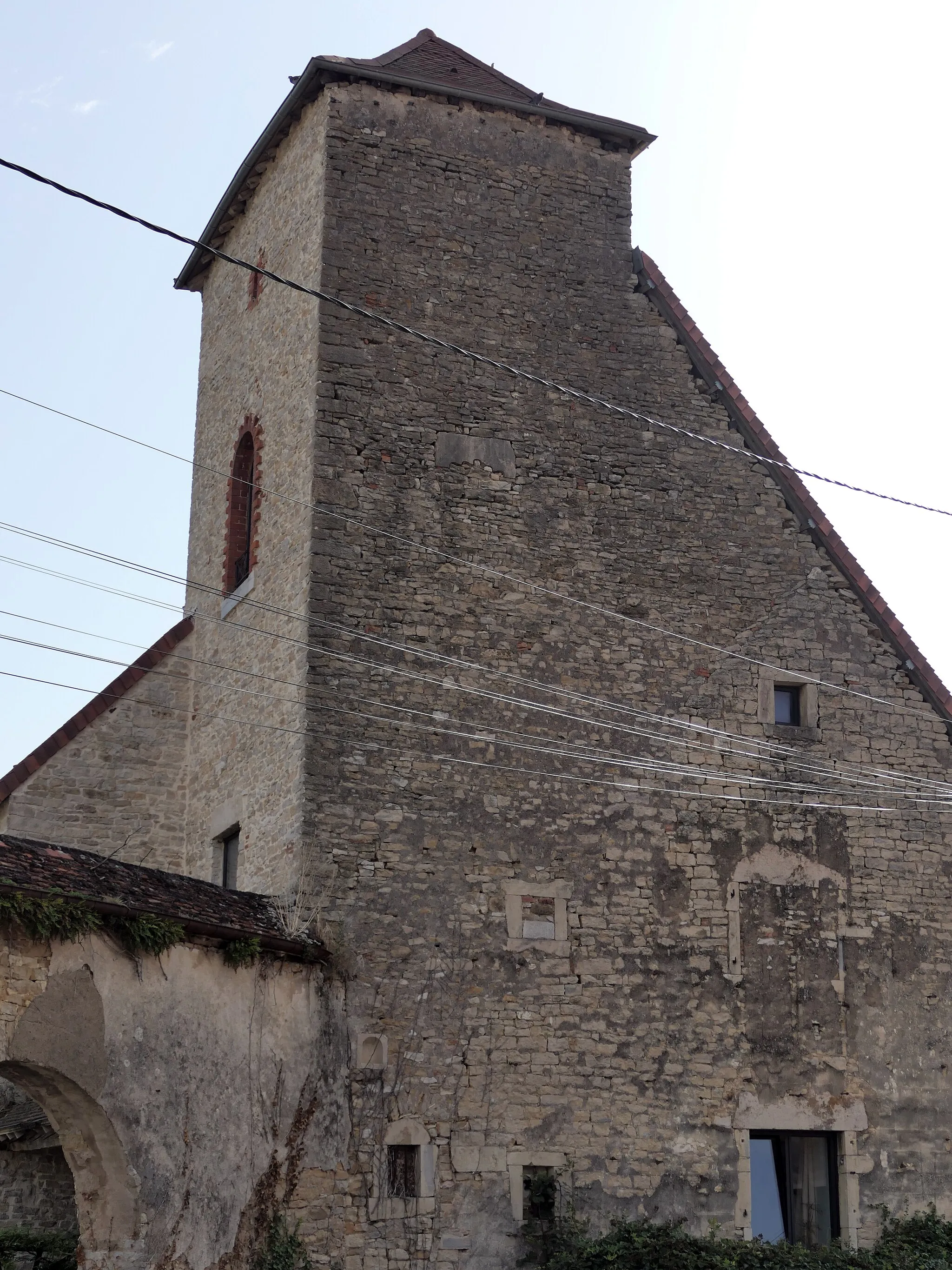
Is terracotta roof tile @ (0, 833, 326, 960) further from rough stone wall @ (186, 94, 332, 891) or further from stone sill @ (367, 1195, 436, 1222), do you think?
stone sill @ (367, 1195, 436, 1222)

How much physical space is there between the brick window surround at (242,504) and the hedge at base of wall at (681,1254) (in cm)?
707

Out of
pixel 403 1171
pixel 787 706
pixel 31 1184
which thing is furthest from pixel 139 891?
pixel 787 706

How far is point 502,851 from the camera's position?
545 inches

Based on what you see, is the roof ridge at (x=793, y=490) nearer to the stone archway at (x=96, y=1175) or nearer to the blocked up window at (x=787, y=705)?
the blocked up window at (x=787, y=705)

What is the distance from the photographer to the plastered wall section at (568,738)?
524 inches

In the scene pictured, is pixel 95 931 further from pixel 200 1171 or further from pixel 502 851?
pixel 502 851

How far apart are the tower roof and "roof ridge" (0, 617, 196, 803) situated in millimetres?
5057

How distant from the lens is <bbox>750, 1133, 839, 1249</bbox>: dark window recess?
13844mm

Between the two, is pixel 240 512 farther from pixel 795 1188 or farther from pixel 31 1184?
pixel 795 1188

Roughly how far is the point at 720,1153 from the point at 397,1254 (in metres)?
3.03

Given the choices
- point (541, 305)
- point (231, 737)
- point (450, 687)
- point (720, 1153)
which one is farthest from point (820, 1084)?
point (541, 305)

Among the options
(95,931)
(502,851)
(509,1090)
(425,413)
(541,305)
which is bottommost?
(509,1090)

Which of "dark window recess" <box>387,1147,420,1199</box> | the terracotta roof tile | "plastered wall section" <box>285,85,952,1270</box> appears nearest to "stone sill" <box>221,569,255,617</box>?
"plastered wall section" <box>285,85,952,1270</box>

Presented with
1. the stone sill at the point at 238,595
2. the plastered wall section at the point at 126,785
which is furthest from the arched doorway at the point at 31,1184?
the stone sill at the point at 238,595
